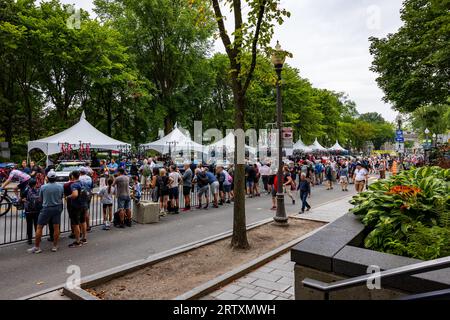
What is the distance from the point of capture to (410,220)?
14.0 feet

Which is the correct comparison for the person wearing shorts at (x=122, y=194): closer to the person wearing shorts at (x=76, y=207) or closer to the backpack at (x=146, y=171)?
the person wearing shorts at (x=76, y=207)

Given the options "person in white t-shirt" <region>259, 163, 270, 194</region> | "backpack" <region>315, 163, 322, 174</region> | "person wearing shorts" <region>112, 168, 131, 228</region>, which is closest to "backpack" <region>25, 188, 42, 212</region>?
"person wearing shorts" <region>112, 168, 131, 228</region>

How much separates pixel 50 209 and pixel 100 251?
1.53m

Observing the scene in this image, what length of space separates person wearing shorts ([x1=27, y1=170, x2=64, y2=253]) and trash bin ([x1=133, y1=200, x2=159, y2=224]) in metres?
3.05

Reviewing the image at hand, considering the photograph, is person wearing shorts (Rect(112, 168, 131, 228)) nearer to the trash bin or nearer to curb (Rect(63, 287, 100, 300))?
the trash bin

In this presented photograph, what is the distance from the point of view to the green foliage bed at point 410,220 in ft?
12.0

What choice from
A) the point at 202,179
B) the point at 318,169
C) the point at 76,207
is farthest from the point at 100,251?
the point at 318,169

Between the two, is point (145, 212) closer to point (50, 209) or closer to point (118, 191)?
point (118, 191)

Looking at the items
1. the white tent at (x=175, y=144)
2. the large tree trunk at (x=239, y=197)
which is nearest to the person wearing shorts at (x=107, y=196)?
the large tree trunk at (x=239, y=197)

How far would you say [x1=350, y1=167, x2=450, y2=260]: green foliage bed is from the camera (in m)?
3.67
